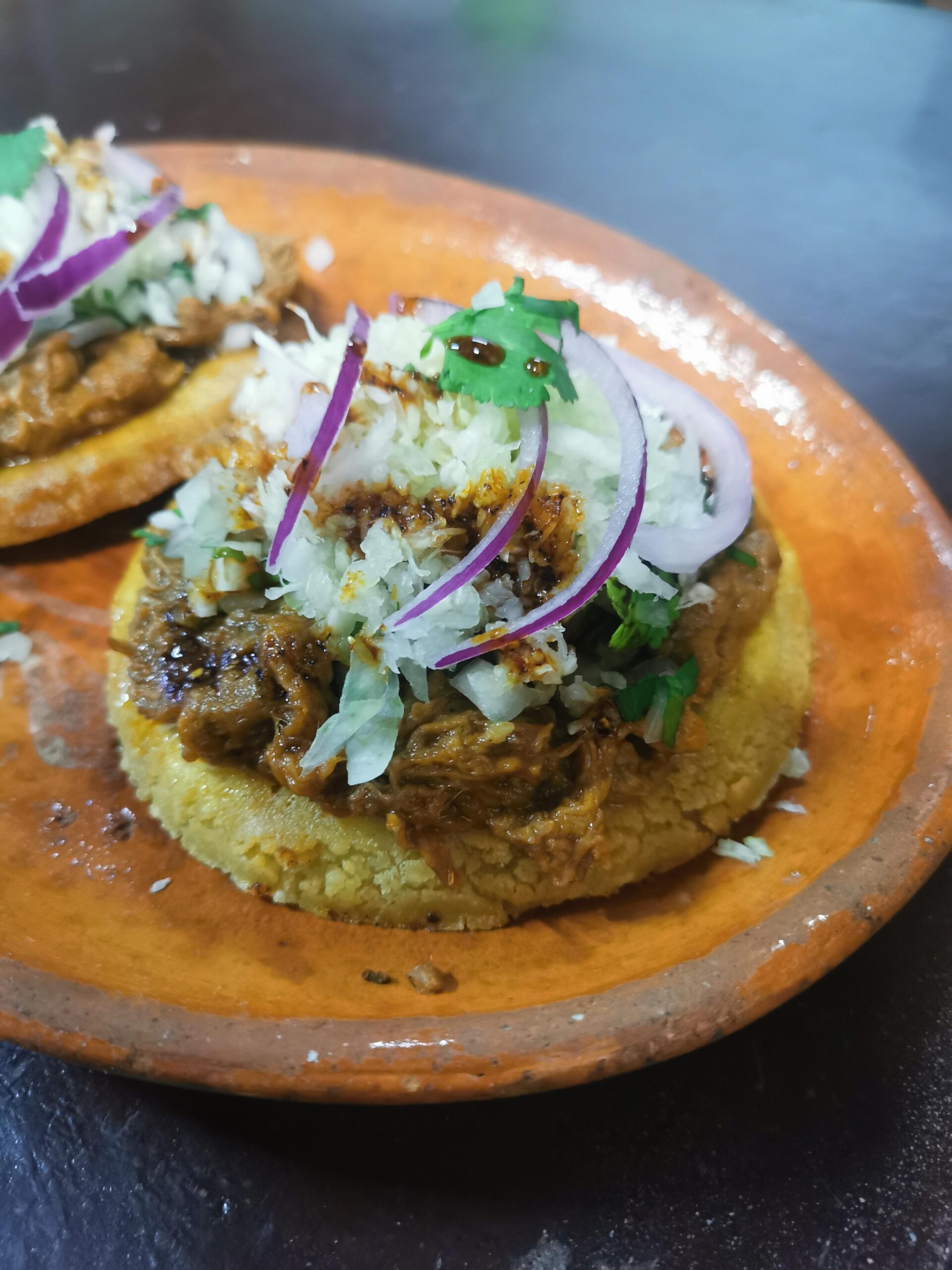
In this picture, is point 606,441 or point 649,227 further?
point 649,227

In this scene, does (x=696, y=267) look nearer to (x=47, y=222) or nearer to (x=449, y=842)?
(x=47, y=222)

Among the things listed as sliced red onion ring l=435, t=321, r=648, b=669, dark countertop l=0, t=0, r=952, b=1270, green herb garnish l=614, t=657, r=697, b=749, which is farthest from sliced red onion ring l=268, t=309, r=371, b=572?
dark countertop l=0, t=0, r=952, b=1270

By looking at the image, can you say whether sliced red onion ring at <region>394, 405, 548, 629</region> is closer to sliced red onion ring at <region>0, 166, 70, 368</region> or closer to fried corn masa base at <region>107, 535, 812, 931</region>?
fried corn masa base at <region>107, 535, 812, 931</region>

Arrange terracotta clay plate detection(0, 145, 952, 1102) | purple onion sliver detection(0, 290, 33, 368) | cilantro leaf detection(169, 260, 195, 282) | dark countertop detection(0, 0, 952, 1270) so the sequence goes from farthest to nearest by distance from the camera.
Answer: cilantro leaf detection(169, 260, 195, 282)
purple onion sliver detection(0, 290, 33, 368)
dark countertop detection(0, 0, 952, 1270)
terracotta clay plate detection(0, 145, 952, 1102)

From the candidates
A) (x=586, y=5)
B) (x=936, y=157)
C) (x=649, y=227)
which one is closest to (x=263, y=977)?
(x=649, y=227)

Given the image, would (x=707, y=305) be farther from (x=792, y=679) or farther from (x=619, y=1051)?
(x=619, y=1051)

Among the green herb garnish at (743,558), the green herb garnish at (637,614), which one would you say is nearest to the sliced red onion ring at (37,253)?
the green herb garnish at (637,614)
